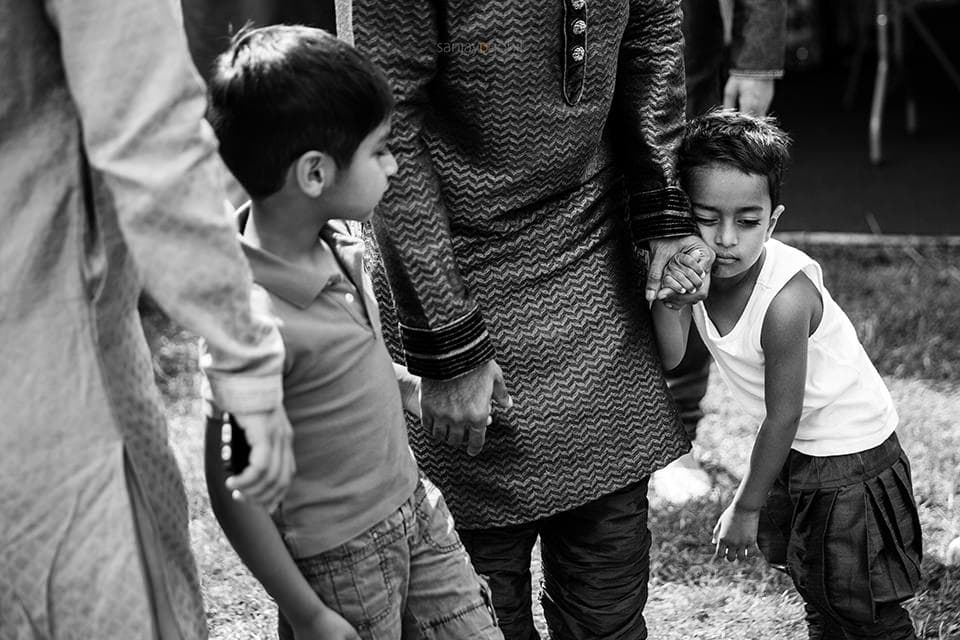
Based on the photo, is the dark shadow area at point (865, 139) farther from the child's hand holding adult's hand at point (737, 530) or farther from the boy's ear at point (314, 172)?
the boy's ear at point (314, 172)

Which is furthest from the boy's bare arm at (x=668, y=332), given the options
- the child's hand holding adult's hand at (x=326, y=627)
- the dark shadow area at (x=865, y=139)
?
the dark shadow area at (x=865, y=139)

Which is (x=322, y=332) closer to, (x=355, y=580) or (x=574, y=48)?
(x=355, y=580)

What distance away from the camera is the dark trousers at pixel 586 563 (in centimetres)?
239

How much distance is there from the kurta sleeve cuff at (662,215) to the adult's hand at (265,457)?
930 millimetres

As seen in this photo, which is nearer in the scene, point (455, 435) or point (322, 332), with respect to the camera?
point (322, 332)

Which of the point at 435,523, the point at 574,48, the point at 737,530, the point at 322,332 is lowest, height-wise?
the point at 737,530

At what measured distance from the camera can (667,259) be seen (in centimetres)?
230

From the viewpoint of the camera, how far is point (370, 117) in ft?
5.94

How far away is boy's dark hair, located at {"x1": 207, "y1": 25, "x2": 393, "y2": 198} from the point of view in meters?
1.75

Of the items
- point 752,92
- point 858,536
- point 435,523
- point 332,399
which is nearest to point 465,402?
point 435,523

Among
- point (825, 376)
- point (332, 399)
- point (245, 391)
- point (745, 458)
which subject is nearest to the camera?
point (245, 391)

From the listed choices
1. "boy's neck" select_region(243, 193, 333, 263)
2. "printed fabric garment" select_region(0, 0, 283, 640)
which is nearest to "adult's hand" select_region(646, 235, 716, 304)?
"boy's neck" select_region(243, 193, 333, 263)

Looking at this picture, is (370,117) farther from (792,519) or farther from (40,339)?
(792,519)

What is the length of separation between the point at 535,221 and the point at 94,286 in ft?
2.89
